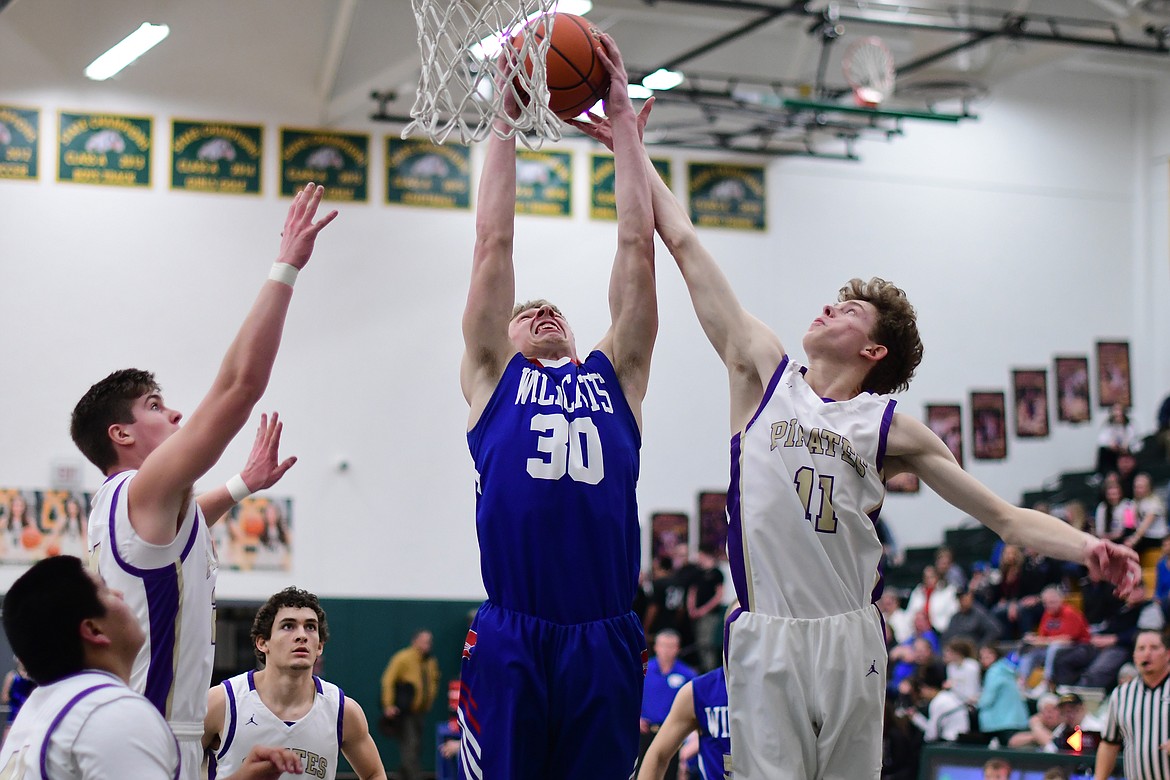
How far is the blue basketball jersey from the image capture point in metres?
6.80

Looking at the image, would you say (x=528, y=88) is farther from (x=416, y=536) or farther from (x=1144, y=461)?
(x=1144, y=461)

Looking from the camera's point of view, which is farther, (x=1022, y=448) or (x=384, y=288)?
(x=1022, y=448)

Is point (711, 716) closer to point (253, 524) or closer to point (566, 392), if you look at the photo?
point (566, 392)

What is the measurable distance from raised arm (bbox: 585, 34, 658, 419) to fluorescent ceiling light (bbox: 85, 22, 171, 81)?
13110 millimetres

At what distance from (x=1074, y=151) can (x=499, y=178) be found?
2000cm

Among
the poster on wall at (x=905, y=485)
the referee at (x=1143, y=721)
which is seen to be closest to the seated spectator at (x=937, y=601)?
the poster on wall at (x=905, y=485)

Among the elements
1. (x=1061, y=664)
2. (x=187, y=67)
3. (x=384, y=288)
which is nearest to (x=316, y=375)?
(x=384, y=288)

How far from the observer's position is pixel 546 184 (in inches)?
762

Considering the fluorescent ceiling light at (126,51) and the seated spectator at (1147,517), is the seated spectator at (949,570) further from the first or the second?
the fluorescent ceiling light at (126,51)

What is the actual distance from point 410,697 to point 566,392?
12.7m

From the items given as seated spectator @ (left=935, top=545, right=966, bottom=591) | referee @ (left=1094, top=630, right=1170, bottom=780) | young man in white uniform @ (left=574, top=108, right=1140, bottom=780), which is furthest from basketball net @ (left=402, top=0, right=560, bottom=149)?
seated spectator @ (left=935, top=545, right=966, bottom=591)

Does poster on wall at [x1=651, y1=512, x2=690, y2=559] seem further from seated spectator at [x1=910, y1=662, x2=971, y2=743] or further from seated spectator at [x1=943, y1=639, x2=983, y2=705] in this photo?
seated spectator at [x1=910, y1=662, x2=971, y2=743]

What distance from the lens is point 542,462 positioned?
435 centimetres

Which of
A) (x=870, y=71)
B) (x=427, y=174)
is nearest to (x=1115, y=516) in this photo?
(x=870, y=71)
